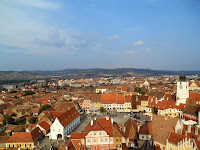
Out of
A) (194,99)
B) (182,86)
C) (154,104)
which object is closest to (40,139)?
(154,104)

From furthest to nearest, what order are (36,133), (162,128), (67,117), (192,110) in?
1. (192,110)
2. (67,117)
3. (36,133)
4. (162,128)

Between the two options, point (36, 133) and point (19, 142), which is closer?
point (19, 142)

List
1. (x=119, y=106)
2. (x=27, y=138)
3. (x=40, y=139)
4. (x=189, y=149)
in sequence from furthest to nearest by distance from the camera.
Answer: (x=119, y=106)
(x=40, y=139)
(x=27, y=138)
(x=189, y=149)

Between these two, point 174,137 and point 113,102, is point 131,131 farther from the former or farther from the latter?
point 113,102

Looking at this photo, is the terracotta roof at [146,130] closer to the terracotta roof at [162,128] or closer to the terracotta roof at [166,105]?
the terracotta roof at [162,128]

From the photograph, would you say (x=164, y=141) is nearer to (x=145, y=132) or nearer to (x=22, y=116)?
(x=145, y=132)

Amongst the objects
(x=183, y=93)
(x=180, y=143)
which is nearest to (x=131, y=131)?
(x=180, y=143)

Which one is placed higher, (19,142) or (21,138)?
(21,138)

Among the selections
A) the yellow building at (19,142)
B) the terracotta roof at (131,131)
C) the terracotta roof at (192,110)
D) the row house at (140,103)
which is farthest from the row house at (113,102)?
the yellow building at (19,142)

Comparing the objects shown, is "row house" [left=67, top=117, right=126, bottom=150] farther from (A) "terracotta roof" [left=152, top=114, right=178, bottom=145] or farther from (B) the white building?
(B) the white building
